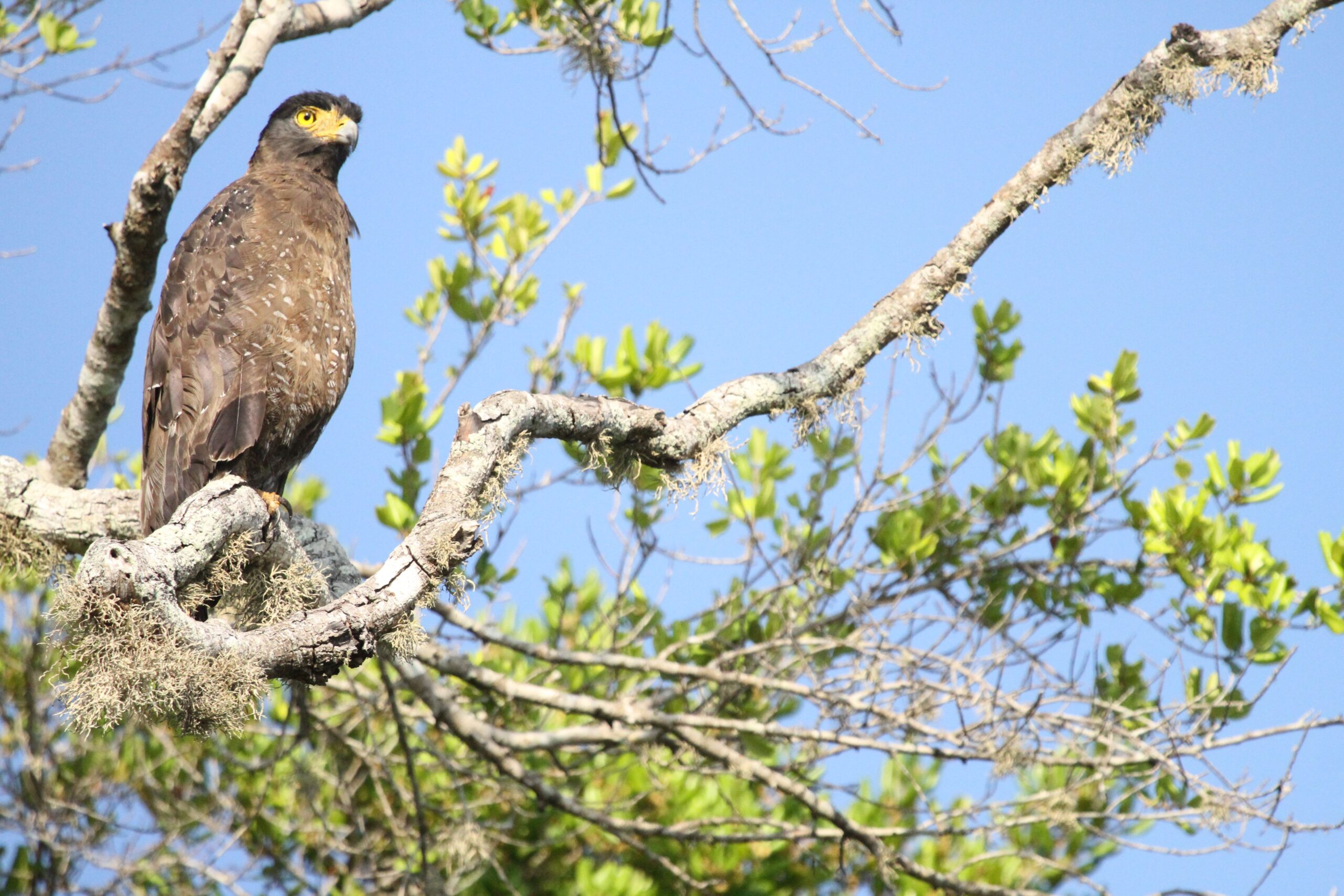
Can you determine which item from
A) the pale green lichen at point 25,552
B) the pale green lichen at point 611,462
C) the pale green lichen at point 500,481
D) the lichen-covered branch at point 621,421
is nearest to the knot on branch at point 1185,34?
the lichen-covered branch at point 621,421

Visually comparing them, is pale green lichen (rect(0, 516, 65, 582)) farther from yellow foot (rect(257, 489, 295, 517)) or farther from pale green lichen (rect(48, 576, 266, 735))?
pale green lichen (rect(48, 576, 266, 735))

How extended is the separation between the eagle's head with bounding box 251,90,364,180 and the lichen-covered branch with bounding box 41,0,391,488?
37 centimetres

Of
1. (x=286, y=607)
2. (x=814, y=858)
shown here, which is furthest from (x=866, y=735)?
(x=286, y=607)

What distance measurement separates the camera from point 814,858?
4.44 metres

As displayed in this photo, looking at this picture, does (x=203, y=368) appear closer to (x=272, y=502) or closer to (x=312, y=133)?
(x=272, y=502)

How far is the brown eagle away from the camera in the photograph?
326cm

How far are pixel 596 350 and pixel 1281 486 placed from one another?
2681mm

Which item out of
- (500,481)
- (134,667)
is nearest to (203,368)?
(500,481)

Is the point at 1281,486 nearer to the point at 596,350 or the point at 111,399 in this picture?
the point at 596,350

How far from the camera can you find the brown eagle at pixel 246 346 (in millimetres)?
3258

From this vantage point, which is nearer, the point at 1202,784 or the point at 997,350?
the point at 1202,784

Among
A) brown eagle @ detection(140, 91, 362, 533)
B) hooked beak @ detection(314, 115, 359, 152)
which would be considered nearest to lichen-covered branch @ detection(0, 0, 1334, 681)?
brown eagle @ detection(140, 91, 362, 533)

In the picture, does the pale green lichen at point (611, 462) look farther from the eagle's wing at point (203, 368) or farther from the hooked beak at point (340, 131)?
the hooked beak at point (340, 131)

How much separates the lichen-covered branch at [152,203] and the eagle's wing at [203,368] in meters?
0.15
